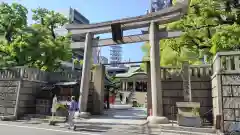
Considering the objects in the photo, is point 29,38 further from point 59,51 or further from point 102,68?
point 102,68

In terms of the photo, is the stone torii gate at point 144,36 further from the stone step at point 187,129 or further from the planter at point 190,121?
the planter at point 190,121

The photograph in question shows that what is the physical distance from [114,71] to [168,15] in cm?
5667

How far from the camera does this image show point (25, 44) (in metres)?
18.9

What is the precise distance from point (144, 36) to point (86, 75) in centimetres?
479

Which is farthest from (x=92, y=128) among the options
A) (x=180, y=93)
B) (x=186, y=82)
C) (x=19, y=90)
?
(x=19, y=90)

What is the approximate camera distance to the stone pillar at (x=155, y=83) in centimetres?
1291

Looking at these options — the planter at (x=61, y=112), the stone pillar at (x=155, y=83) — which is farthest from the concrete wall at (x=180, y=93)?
the planter at (x=61, y=112)

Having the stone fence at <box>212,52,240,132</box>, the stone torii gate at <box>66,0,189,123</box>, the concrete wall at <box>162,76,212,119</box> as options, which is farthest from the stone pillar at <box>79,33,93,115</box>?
the stone fence at <box>212,52,240,132</box>

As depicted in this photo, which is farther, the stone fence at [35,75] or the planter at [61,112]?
the stone fence at [35,75]

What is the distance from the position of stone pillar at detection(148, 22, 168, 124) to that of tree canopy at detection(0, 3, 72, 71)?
965 centimetres

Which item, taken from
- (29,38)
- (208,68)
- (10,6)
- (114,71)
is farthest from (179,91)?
(114,71)

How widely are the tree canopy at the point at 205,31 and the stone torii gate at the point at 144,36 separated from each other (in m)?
0.63

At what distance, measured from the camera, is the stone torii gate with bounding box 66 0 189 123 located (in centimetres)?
1351

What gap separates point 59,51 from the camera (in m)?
20.6
